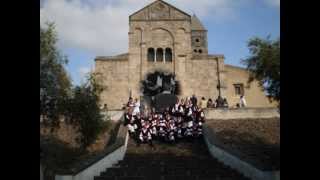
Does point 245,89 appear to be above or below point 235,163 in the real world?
above

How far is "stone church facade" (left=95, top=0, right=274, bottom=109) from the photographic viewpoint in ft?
160

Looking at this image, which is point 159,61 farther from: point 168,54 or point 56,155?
point 56,155

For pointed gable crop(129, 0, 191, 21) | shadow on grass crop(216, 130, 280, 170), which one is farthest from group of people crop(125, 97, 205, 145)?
pointed gable crop(129, 0, 191, 21)

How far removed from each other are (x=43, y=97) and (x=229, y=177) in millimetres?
7324

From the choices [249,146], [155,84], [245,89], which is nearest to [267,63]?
[249,146]

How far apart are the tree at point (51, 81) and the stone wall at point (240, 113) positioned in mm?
13937

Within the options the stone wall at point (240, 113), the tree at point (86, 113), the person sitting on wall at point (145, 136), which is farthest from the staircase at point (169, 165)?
the stone wall at point (240, 113)

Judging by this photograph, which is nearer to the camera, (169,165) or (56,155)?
(169,165)

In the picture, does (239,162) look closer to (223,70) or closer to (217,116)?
(217,116)

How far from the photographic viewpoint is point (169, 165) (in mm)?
18359

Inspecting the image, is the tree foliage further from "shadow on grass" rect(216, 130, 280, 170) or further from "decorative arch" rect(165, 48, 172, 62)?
"decorative arch" rect(165, 48, 172, 62)

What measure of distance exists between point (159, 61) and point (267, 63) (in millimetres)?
23350
